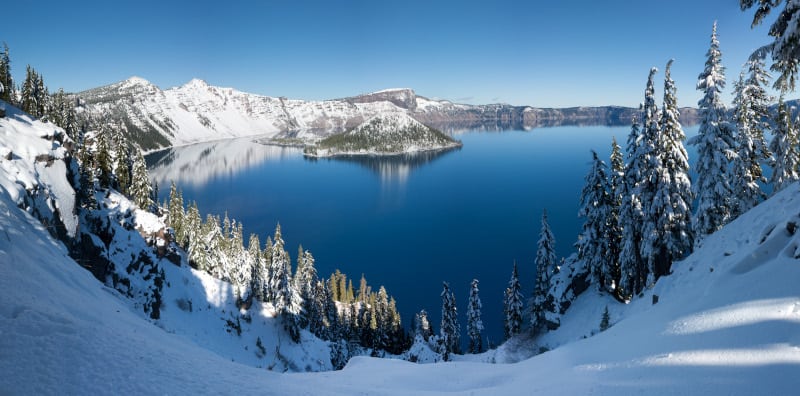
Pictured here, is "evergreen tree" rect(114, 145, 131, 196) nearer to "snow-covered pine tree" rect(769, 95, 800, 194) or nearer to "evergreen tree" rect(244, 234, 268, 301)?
"evergreen tree" rect(244, 234, 268, 301)

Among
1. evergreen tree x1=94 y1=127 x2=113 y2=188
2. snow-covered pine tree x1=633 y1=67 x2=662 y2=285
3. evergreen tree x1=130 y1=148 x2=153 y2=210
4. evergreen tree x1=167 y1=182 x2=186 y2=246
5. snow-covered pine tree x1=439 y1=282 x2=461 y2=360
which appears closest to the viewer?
snow-covered pine tree x1=633 y1=67 x2=662 y2=285

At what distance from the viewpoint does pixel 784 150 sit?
2730 cm

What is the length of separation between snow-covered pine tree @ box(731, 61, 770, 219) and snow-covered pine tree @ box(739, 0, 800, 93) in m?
18.4

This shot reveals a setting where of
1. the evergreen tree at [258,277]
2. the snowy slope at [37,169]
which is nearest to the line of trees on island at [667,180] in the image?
the snowy slope at [37,169]

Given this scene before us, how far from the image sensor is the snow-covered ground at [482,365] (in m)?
5.89

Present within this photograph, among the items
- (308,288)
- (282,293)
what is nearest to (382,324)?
(308,288)

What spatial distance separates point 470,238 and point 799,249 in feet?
299

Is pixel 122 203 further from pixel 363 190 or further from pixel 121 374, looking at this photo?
pixel 363 190

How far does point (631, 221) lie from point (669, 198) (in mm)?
3563

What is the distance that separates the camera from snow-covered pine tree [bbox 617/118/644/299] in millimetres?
26922

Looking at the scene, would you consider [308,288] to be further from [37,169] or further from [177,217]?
[37,169]

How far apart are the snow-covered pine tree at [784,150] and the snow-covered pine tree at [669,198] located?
8.60m

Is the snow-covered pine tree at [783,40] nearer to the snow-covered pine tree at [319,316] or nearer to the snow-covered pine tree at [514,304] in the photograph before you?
the snow-covered pine tree at [514,304]

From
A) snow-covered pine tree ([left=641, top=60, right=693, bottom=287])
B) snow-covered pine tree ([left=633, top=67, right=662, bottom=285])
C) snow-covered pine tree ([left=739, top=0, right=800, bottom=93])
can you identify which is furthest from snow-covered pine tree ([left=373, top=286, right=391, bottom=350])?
snow-covered pine tree ([left=739, top=0, right=800, bottom=93])
